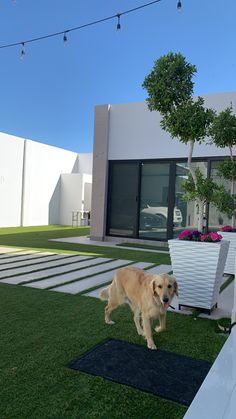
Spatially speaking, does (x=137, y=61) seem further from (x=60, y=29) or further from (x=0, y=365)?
(x=0, y=365)

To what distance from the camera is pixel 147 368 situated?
7.48ft

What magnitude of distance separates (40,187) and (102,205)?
6.00m

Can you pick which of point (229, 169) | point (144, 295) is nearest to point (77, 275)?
point (144, 295)

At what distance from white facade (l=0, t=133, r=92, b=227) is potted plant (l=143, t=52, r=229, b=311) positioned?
10357mm

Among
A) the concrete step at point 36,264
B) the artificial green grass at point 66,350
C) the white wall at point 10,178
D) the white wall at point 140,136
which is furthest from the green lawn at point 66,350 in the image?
the white wall at point 10,178

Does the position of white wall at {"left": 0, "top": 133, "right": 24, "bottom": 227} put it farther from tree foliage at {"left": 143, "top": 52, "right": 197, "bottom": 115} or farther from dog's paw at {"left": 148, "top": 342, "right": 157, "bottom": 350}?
dog's paw at {"left": 148, "top": 342, "right": 157, "bottom": 350}

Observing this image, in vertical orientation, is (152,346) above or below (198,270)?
below

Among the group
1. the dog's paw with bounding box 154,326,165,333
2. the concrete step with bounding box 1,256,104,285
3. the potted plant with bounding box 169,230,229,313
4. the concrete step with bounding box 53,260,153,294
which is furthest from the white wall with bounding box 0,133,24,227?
the dog's paw with bounding box 154,326,165,333

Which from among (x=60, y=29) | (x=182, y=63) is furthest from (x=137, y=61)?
(x=182, y=63)

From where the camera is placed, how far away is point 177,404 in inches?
73.7

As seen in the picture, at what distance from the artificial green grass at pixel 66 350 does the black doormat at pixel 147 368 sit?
0.24 ft

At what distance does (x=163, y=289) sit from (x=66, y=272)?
2.78 m

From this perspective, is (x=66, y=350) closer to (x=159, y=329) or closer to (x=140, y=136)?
(x=159, y=329)

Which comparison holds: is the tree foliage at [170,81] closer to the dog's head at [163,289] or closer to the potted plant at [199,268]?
the potted plant at [199,268]
